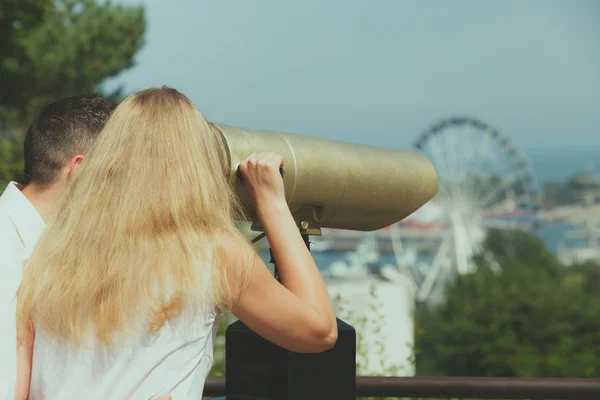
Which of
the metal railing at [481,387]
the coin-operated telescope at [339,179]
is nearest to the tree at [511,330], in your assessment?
the metal railing at [481,387]

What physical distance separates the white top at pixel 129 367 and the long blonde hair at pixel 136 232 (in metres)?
0.03

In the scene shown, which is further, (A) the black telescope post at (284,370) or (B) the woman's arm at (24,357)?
(A) the black telescope post at (284,370)

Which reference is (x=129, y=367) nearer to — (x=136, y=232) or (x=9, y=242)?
(x=136, y=232)

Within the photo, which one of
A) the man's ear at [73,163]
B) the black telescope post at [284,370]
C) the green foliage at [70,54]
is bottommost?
the black telescope post at [284,370]

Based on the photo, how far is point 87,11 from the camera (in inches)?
577

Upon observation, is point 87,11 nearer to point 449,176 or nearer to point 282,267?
point 282,267

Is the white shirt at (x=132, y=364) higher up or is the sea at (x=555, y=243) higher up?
the sea at (x=555, y=243)

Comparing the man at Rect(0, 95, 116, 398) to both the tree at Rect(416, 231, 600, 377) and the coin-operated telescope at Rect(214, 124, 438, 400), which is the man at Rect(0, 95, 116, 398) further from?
the tree at Rect(416, 231, 600, 377)

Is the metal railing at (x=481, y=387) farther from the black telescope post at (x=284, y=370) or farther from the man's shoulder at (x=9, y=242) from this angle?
the man's shoulder at (x=9, y=242)

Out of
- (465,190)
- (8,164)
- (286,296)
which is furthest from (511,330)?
(286,296)

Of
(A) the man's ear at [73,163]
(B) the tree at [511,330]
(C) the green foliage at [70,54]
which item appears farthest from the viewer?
(B) the tree at [511,330]

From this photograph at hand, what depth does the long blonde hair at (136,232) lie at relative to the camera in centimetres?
133

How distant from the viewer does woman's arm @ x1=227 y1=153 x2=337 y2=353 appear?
1388mm

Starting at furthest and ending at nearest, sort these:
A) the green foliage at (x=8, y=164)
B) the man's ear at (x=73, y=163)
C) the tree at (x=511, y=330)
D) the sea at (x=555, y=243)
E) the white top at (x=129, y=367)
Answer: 1. the sea at (x=555, y=243)
2. the tree at (x=511, y=330)
3. the green foliage at (x=8, y=164)
4. the man's ear at (x=73, y=163)
5. the white top at (x=129, y=367)
